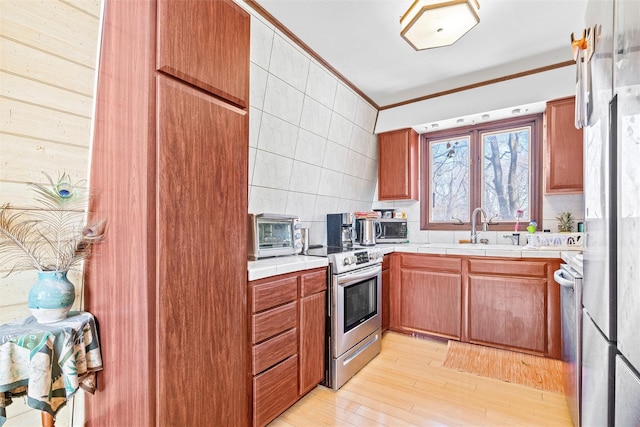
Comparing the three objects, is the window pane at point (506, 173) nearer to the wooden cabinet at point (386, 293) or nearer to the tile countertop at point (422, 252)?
the tile countertop at point (422, 252)

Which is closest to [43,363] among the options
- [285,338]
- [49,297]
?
[49,297]

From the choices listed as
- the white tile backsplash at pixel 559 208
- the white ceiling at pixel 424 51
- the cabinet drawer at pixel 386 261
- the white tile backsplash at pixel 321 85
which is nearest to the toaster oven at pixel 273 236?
the cabinet drawer at pixel 386 261

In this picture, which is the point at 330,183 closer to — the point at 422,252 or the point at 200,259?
the point at 422,252

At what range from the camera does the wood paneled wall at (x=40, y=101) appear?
1.20 metres

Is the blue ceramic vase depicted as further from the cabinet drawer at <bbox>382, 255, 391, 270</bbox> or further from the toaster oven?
the cabinet drawer at <bbox>382, 255, 391, 270</bbox>

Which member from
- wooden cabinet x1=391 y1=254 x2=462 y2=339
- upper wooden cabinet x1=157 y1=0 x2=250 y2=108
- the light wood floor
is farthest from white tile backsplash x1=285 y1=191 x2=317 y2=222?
the light wood floor

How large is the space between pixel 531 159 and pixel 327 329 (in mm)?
2871

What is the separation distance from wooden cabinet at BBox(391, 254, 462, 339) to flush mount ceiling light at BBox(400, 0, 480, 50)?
1.94 meters

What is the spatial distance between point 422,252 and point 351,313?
46.4 inches

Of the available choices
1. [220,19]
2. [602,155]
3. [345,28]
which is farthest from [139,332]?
[345,28]

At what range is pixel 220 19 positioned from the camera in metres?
1.43

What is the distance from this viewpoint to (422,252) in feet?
10.2

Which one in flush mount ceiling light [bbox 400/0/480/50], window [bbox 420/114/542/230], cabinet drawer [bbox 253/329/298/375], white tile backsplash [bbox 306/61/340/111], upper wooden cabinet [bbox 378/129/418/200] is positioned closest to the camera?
cabinet drawer [bbox 253/329/298/375]

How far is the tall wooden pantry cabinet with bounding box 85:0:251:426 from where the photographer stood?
119cm
